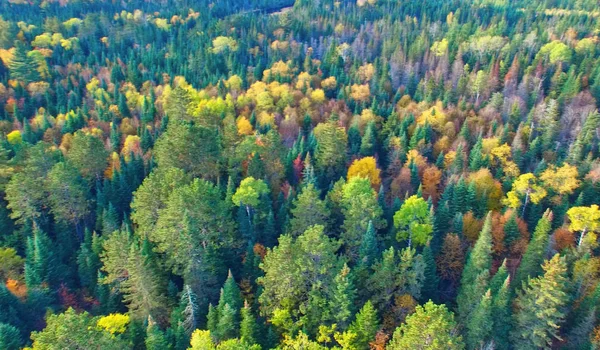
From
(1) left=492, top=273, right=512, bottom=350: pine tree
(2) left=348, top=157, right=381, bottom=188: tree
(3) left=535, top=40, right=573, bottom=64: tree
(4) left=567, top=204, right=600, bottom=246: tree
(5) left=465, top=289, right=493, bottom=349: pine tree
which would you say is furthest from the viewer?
(3) left=535, top=40, right=573, bottom=64: tree

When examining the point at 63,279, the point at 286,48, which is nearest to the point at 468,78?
the point at 286,48

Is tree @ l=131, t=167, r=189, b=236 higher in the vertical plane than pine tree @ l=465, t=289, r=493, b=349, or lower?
higher

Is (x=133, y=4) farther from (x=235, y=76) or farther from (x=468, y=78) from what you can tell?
(x=468, y=78)

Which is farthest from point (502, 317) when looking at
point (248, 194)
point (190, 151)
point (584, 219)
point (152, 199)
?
point (190, 151)

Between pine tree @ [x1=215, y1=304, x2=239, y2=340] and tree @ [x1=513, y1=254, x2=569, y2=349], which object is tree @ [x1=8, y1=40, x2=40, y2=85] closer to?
pine tree @ [x1=215, y1=304, x2=239, y2=340]

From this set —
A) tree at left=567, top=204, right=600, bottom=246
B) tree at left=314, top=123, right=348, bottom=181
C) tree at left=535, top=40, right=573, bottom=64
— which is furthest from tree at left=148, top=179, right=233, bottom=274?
tree at left=535, top=40, right=573, bottom=64

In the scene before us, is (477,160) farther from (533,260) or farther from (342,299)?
(342,299)
